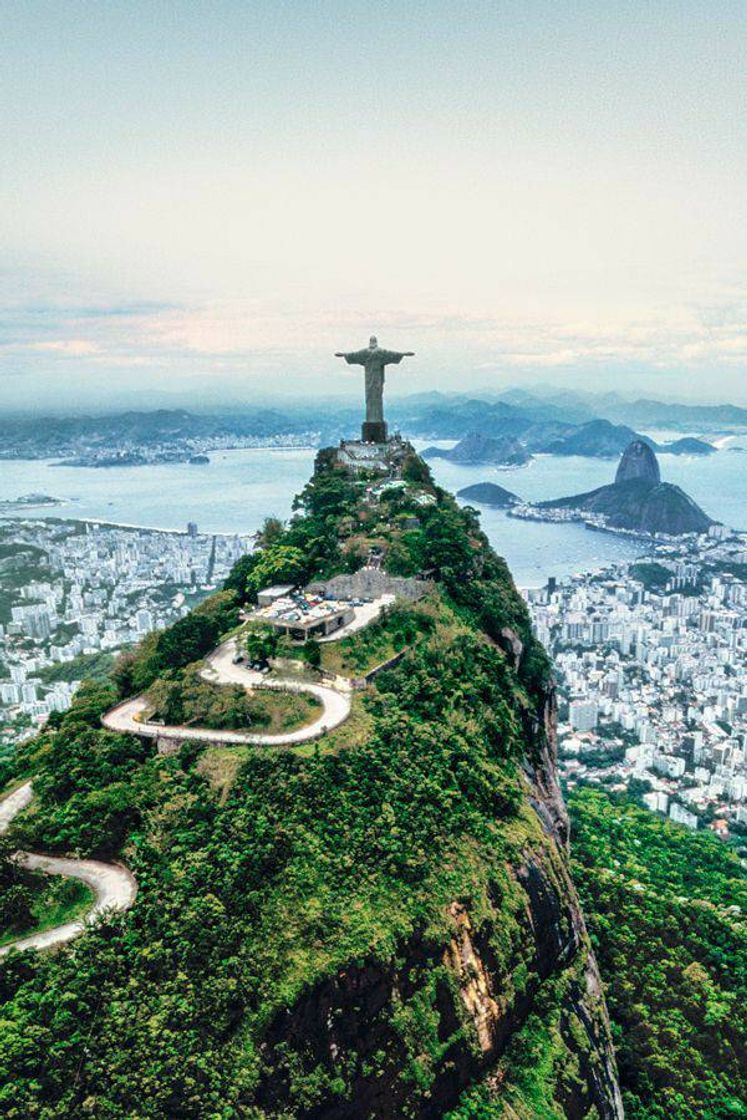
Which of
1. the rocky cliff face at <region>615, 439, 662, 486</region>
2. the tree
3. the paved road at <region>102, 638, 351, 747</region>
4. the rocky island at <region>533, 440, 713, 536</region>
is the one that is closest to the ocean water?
the rocky island at <region>533, 440, 713, 536</region>

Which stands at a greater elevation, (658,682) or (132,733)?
(132,733)

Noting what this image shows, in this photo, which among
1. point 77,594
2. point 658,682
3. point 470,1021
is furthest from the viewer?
point 77,594

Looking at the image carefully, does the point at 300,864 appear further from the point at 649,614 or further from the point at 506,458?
the point at 506,458

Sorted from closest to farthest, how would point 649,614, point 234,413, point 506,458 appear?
point 649,614, point 506,458, point 234,413

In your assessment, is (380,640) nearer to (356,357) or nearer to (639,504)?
(356,357)

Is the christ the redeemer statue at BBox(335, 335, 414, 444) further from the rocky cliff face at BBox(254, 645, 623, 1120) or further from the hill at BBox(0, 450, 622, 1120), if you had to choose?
the rocky cliff face at BBox(254, 645, 623, 1120)

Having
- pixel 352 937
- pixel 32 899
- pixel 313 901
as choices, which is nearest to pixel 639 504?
pixel 313 901

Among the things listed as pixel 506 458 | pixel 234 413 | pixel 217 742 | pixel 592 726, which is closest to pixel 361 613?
pixel 217 742
